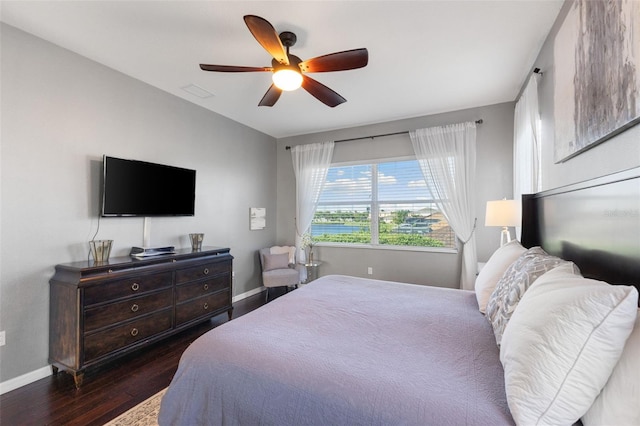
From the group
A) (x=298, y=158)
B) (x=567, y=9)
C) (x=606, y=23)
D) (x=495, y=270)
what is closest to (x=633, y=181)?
(x=606, y=23)

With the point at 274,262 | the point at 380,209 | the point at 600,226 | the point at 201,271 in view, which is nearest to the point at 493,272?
the point at 600,226

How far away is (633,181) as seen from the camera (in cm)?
104

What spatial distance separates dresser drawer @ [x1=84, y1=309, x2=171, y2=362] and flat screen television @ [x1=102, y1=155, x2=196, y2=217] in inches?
40.9

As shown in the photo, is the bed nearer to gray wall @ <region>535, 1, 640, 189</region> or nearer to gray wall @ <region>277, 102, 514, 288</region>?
gray wall @ <region>535, 1, 640, 189</region>

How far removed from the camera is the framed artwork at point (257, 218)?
4564 millimetres

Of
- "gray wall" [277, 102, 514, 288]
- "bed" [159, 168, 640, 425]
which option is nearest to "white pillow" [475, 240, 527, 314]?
"bed" [159, 168, 640, 425]

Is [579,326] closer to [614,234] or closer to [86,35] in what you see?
[614,234]

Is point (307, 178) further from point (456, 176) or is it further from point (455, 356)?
point (455, 356)

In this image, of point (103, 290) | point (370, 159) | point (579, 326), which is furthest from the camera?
point (370, 159)

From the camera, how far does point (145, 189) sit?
116 inches

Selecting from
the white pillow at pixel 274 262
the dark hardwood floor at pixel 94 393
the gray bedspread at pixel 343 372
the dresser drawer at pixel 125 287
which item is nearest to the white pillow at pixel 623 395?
the gray bedspread at pixel 343 372

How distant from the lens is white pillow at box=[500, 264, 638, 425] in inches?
31.8

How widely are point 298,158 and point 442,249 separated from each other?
2761 mm

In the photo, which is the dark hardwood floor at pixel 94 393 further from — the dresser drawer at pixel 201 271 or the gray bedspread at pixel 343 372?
the gray bedspread at pixel 343 372
